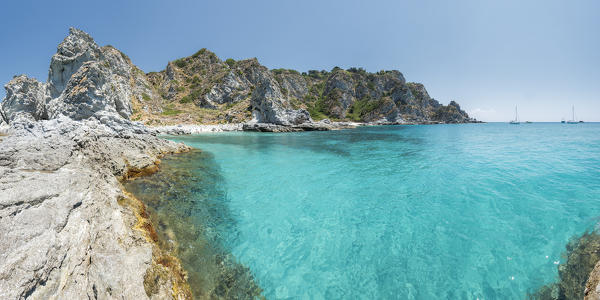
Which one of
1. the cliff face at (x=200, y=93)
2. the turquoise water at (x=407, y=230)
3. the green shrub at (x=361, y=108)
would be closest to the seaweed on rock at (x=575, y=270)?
the turquoise water at (x=407, y=230)

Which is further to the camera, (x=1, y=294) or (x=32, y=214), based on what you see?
(x=32, y=214)

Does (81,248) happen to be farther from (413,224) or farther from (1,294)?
(413,224)

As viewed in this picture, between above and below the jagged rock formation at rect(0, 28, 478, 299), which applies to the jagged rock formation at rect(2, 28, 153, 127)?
above

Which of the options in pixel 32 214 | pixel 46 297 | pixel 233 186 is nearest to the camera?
pixel 46 297

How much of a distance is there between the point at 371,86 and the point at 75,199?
144526 mm

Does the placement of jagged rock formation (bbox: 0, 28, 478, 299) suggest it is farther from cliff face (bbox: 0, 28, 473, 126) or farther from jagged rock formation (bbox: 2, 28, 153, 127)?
cliff face (bbox: 0, 28, 473, 126)

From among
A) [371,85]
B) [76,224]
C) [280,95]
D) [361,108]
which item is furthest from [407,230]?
[371,85]

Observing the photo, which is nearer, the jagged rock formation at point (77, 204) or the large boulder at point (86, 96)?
the jagged rock formation at point (77, 204)

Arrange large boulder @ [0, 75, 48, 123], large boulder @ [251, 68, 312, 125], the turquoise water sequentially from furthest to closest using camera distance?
1. large boulder @ [251, 68, 312, 125]
2. large boulder @ [0, 75, 48, 123]
3. the turquoise water

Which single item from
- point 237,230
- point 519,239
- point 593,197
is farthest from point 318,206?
point 593,197

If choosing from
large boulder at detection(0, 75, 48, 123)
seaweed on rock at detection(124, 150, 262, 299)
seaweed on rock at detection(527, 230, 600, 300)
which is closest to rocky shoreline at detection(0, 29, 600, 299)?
seaweed on rock at detection(124, 150, 262, 299)

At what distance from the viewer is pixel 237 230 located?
6.38 metres

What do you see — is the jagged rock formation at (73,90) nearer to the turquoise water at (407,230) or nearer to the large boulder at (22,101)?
the large boulder at (22,101)

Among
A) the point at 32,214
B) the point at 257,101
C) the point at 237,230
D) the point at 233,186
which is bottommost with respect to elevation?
the point at 237,230
